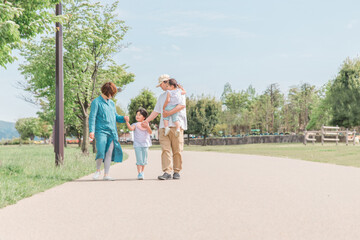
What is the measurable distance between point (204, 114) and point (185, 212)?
4390 centimetres

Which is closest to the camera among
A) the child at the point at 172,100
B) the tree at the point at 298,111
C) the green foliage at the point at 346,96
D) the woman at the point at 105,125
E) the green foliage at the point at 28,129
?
the woman at the point at 105,125

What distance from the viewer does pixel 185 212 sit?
5.05 meters

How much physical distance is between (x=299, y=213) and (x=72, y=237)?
2.77 meters

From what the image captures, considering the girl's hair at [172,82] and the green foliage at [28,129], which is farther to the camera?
the green foliage at [28,129]

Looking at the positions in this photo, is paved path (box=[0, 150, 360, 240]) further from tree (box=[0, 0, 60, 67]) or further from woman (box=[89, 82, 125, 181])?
tree (box=[0, 0, 60, 67])

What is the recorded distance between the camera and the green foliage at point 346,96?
157 feet

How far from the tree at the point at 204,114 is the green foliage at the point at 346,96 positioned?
47.3ft

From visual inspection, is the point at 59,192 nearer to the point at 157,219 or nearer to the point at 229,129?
the point at 157,219

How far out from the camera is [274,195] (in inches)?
257

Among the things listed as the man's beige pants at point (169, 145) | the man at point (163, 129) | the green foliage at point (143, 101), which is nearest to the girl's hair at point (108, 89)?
the man at point (163, 129)

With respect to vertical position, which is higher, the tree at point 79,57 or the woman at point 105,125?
the tree at point 79,57

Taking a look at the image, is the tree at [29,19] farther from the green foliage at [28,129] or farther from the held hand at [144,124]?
the green foliage at [28,129]

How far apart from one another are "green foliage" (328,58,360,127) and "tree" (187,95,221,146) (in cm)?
1440

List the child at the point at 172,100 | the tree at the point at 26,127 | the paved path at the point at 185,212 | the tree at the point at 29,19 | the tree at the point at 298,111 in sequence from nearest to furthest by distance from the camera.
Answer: the paved path at the point at 185,212 < the child at the point at 172,100 < the tree at the point at 29,19 < the tree at the point at 298,111 < the tree at the point at 26,127
